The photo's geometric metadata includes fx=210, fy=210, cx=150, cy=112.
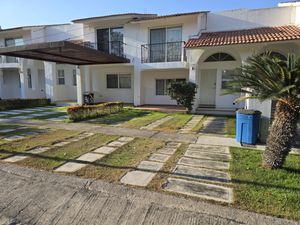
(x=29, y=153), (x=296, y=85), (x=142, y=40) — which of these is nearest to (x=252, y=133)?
(x=296, y=85)

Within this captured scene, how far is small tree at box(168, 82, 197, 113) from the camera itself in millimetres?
11976

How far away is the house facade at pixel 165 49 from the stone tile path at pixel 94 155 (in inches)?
279

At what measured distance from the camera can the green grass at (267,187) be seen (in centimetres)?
308

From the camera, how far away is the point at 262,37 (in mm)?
10398

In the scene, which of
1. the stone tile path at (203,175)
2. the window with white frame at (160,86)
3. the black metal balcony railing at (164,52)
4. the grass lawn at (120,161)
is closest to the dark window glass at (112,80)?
the window with white frame at (160,86)

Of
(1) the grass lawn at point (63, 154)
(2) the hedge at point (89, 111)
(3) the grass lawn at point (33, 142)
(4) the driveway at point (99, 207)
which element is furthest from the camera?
(2) the hedge at point (89, 111)

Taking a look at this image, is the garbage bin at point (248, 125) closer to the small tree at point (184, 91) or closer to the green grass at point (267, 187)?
the green grass at point (267, 187)

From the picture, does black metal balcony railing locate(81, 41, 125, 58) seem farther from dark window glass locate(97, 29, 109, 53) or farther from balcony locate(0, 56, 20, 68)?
balcony locate(0, 56, 20, 68)

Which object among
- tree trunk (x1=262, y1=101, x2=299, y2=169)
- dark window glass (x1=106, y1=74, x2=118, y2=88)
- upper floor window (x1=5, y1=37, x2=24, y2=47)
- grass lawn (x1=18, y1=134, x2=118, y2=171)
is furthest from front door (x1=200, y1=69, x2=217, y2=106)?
upper floor window (x1=5, y1=37, x2=24, y2=47)

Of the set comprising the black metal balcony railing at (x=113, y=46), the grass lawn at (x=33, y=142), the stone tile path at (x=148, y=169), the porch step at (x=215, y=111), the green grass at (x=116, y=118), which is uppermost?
the black metal balcony railing at (x=113, y=46)

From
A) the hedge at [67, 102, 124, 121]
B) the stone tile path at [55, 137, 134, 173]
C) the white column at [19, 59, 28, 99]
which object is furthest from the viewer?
the white column at [19, 59, 28, 99]

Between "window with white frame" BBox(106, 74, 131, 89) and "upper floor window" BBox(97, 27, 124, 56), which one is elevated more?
"upper floor window" BBox(97, 27, 124, 56)

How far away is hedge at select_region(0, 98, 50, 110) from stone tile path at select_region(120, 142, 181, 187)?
556 inches

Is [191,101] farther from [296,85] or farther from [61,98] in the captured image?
[61,98]
